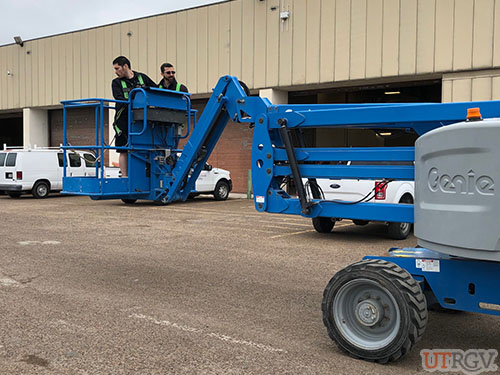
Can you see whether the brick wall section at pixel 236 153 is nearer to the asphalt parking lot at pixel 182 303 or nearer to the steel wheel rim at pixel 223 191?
the steel wheel rim at pixel 223 191

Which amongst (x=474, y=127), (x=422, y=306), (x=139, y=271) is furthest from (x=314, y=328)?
(x=139, y=271)

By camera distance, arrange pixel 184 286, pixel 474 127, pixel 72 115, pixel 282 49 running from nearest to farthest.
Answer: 1. pixel 474 127
2. pixel 184 286
3. pixel 282 49
4. pixel 72 115

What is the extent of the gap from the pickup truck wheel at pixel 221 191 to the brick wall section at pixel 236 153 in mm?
2175

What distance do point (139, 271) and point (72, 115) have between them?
21669mm

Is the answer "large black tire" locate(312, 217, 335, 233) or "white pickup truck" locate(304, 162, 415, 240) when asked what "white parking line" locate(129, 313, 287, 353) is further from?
"large black tire" locate(312, 217, 335, 233)

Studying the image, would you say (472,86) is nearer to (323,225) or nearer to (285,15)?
(285,15)

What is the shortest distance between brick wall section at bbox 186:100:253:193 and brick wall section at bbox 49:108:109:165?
6.48 m

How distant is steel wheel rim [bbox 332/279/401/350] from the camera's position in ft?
13.1

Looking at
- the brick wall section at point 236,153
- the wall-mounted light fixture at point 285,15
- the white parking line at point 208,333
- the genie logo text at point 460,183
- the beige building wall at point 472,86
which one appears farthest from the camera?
the brick wall section at point 236,153

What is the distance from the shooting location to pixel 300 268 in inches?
296

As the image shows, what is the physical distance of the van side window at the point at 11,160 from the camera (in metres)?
19.6

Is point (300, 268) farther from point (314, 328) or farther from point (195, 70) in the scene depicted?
point (195, 70)

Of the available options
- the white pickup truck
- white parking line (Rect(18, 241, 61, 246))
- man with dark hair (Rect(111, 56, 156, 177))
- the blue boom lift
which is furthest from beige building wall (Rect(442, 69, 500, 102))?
man with dark hair (Rect(111, 56, 156, 177))

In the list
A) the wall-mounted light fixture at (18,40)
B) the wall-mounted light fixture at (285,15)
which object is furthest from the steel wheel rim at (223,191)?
the wall-mounted light fixture at (18,40)
